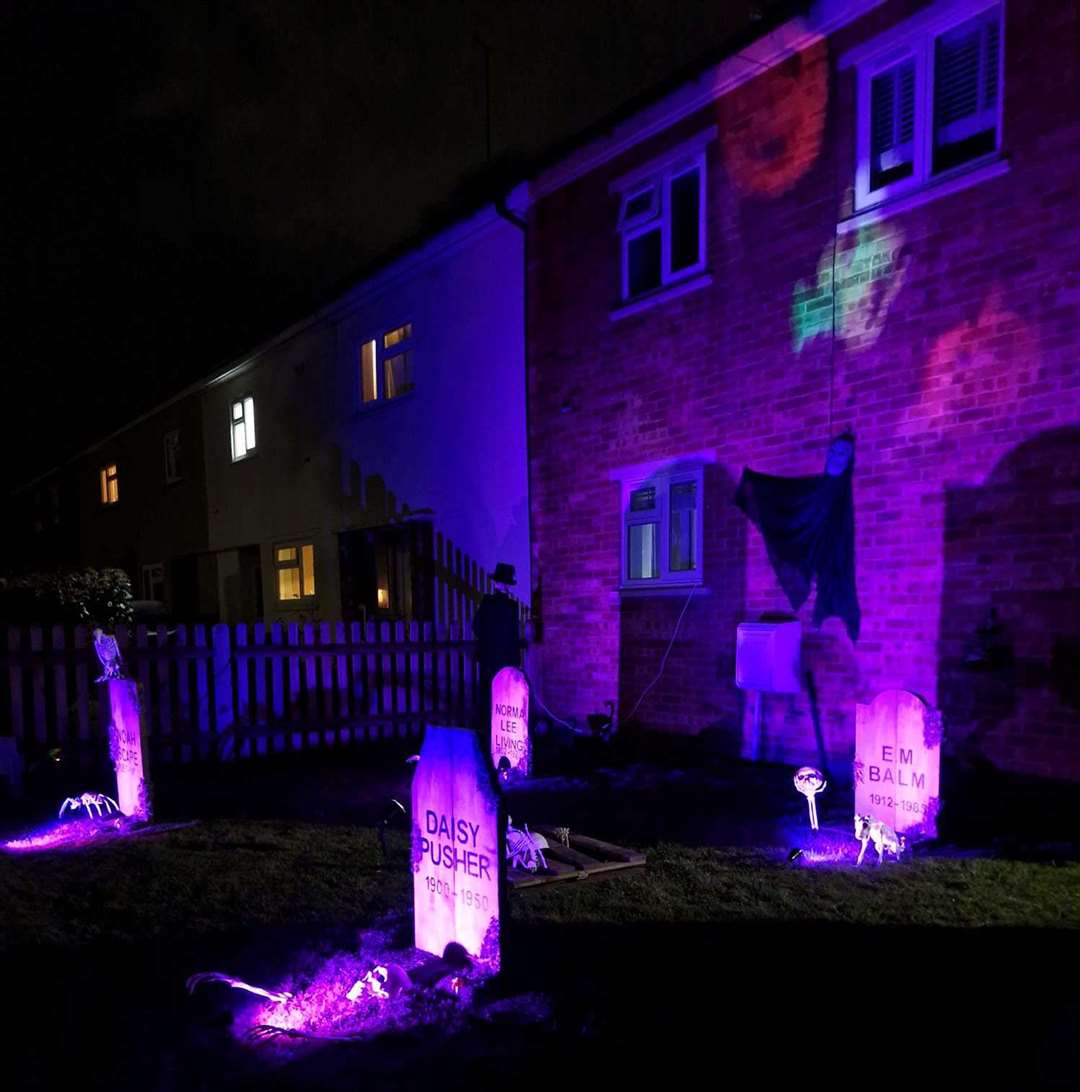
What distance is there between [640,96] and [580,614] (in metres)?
5.51

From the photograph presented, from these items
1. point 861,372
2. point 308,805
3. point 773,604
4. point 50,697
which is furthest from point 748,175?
point 50,697

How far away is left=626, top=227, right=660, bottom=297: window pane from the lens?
29.9ft

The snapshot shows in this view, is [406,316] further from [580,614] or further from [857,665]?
[857,665]

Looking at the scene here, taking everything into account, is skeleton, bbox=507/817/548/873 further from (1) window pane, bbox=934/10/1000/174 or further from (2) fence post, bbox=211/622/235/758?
(1) window pane, bbox=934/10/1000/174

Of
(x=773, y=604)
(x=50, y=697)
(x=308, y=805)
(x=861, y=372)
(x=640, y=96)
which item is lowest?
(x=308, y=805)

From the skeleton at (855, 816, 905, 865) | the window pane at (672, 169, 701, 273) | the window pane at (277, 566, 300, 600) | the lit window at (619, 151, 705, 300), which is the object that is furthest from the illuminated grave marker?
the window pane at (277, 566, 300, 600)

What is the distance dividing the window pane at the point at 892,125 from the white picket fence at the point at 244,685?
6.47 metres

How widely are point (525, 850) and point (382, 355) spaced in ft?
33.7

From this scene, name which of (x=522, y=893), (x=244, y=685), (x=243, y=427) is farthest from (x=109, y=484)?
(x=522, y=893)

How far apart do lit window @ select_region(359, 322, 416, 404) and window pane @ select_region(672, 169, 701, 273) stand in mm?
5196

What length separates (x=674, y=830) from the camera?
235 inches

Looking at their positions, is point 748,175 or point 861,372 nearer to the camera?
point 861,372

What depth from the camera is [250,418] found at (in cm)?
1756

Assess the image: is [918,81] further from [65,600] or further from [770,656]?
[65,600]
